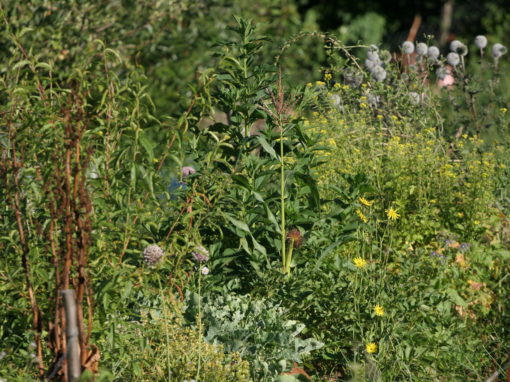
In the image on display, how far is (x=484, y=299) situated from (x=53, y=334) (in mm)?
2407

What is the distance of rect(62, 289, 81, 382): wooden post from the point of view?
2.48m

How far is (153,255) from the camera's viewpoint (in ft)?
10.2

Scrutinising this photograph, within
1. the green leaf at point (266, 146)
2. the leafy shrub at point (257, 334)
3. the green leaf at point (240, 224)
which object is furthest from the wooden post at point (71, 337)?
the green leaf at point (266, 146)

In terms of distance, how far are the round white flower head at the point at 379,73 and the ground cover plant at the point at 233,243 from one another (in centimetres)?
85

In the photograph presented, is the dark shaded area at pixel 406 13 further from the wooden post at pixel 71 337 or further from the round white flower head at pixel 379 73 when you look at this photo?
the wooden post at pixel 71 337

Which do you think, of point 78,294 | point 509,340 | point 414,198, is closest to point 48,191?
point 78,294

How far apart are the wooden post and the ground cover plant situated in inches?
3.8

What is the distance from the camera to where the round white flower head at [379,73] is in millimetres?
6059

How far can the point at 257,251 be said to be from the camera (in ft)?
12.2

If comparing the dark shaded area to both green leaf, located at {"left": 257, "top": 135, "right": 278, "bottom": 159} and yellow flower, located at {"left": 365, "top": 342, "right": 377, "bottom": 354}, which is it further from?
yellow flower, located at {"left": 365, "top": 342, "right": 377, "bottom": 354}

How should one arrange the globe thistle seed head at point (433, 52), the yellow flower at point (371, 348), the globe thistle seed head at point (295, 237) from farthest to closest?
the globe thistle seed head at point (433, 52)
the globe thistle seed head at point (295, 237)
the yellow flower at point (371, 348)

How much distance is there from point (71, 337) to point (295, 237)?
1429mm

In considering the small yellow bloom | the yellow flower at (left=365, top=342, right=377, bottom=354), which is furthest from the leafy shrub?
the small yellow bloom

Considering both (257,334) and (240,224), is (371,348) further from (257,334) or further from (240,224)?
(240,224)
